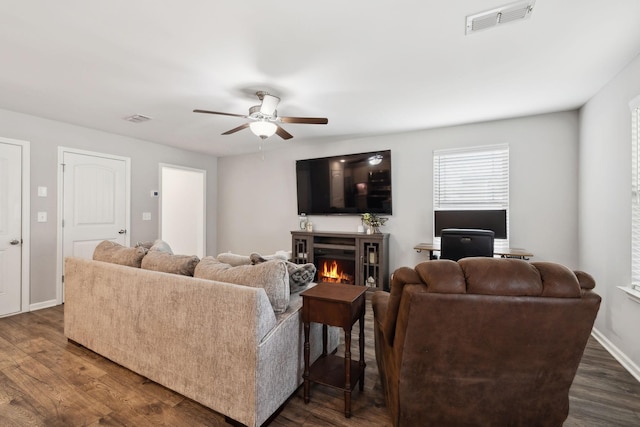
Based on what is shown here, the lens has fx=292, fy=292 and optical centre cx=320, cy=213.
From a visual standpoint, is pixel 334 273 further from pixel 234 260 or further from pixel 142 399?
pixel 142 399

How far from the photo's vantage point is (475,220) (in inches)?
146

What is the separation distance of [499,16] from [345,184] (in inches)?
120

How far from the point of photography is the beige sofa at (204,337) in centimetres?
159

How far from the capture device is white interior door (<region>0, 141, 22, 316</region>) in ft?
11.1

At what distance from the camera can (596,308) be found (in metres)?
1.24

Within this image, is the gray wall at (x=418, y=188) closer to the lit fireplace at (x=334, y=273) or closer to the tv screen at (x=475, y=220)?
the tv screen at (x=475, y=220)

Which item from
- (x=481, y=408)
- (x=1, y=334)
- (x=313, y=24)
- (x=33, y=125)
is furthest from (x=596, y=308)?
(x=33, y=125)

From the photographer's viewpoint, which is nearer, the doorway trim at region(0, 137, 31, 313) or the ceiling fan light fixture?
the ceiling fan light fixture

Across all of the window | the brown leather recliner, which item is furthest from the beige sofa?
the window

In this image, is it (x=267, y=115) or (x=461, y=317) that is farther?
(x=267, y=115)

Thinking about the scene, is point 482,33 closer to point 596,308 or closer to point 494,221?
point 596,308

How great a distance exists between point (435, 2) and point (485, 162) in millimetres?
2675

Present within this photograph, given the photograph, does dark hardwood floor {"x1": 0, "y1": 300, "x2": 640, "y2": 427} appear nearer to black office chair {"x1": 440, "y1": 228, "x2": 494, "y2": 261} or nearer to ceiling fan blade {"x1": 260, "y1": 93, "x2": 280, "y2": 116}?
black office chair {"x1": 440, "y1": 228, "x2": 494, "y2": 261}

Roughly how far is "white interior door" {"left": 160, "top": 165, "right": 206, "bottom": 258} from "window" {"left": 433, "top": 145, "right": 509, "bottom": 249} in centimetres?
443
